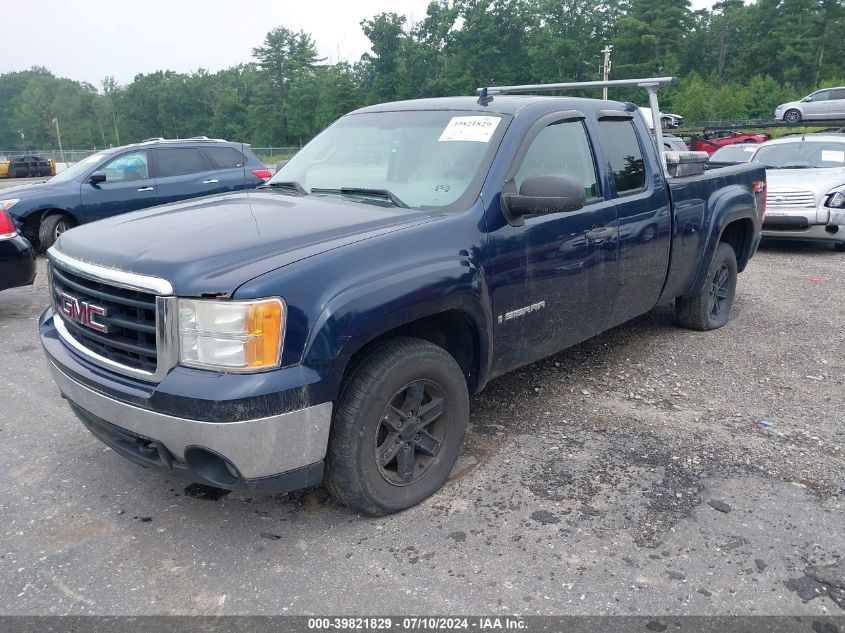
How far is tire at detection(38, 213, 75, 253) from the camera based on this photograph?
986 cm

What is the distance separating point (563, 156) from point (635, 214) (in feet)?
2.22

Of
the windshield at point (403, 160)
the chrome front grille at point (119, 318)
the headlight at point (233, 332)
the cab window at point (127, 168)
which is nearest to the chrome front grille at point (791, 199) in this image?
the windshield at point (403, 160)

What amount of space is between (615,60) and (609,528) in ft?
241

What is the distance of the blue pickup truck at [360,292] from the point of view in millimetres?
2611

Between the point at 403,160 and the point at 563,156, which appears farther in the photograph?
the point at 563,156

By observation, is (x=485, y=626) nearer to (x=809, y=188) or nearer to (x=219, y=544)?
(x=219, y=544)

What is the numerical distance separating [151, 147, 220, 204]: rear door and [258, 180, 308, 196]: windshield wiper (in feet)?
23.2

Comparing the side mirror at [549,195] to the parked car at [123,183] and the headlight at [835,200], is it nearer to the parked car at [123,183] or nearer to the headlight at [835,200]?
the headlight at [835,200]

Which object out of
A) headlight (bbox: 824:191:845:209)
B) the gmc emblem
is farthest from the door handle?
headlight (bbox: 824:191:845:209)

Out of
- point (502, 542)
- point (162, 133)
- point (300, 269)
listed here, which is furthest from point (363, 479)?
point (162, 133)

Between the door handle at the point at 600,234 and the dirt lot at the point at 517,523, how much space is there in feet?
3.50

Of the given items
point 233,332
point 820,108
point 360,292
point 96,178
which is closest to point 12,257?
point 96,178

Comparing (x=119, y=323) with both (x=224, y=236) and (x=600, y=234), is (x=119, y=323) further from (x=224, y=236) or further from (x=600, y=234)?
(x=600, y=234)

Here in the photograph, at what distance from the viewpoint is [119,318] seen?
9.28ft
